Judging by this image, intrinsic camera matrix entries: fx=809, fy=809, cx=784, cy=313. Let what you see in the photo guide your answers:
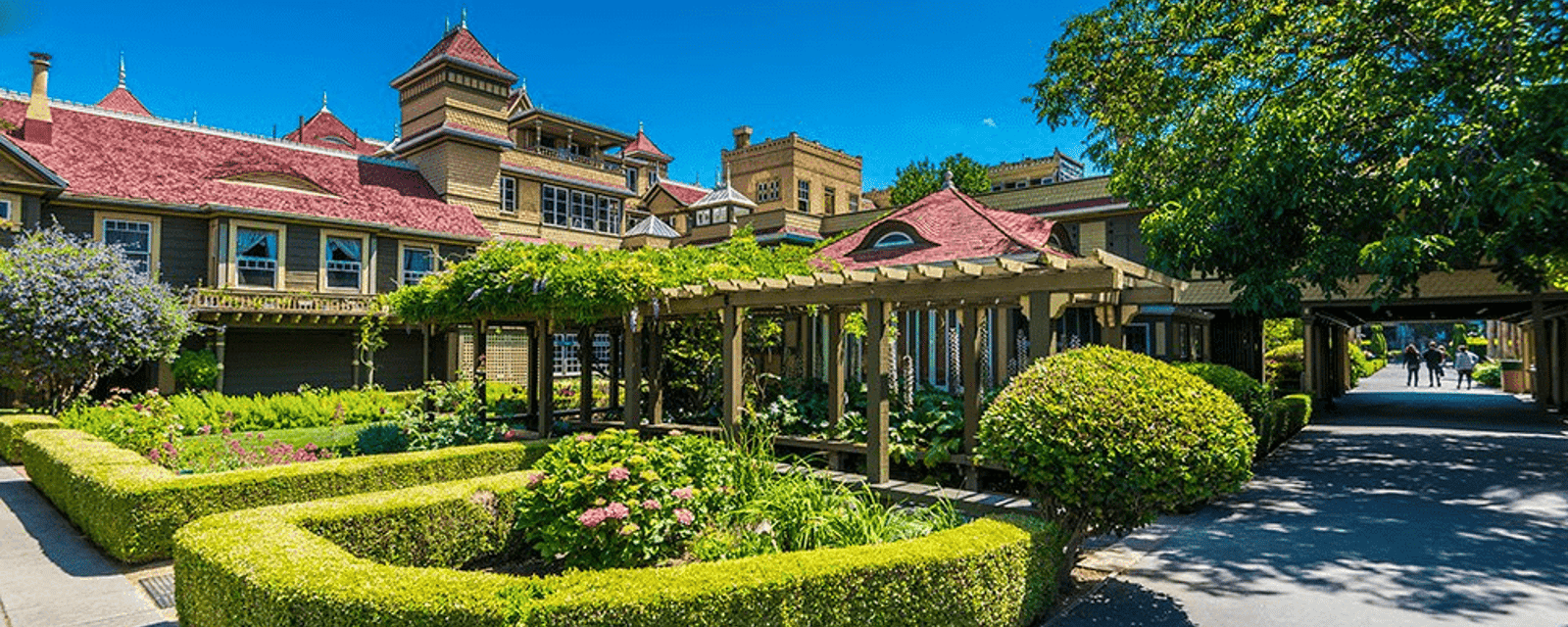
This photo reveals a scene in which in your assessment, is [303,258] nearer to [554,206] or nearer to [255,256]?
[255,256]

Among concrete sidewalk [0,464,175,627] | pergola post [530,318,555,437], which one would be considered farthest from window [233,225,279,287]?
concrete sidewalk [0,464,175,627]

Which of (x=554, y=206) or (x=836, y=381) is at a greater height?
(x=554, y=206)

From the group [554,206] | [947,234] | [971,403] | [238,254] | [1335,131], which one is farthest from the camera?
[554,206]

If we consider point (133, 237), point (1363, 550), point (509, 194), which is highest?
point (509, 194)

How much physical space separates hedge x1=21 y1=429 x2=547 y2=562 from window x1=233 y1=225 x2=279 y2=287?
1310cm

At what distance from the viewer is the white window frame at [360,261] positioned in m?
23.5

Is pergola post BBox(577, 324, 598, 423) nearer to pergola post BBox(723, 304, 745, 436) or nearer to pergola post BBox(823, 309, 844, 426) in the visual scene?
pergola post BBox(723, 304, 745, 436)

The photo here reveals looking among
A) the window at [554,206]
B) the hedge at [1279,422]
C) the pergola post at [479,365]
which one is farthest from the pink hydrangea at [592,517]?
the window at [554,206]

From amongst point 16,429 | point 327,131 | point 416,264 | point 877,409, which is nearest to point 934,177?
point 416,264

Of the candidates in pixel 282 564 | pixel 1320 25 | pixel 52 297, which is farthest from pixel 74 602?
pixel 1320 25

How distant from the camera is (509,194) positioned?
102 feet

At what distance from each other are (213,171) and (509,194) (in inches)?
381

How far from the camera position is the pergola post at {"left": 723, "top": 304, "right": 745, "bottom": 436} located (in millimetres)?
10047

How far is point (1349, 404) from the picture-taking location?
79.6 feet
